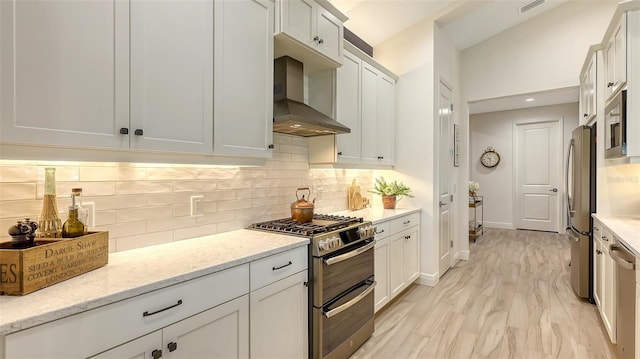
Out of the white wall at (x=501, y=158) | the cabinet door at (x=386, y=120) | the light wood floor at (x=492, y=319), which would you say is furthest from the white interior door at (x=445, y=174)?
the white wall at (x=501, y=158)

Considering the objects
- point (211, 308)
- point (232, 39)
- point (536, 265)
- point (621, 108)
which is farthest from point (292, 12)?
point (536, 265)

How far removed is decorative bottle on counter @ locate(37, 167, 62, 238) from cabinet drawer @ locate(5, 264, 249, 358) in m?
0.44

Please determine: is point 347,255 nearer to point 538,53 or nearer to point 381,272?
point 381,272

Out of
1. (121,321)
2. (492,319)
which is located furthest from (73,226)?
(492,319)

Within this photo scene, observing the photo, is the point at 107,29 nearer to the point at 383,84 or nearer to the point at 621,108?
the point at 383,84

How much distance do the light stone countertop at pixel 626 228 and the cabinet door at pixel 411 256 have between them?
5.20ft

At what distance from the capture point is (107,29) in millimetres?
1318

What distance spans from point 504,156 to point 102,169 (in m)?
7.69

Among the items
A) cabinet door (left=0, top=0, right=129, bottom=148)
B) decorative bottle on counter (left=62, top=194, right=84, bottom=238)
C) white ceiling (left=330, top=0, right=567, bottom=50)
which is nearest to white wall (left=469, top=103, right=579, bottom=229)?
white ceiling (left=330, top=0, right=567, bottom=50)

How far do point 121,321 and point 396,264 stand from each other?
8.20 feet

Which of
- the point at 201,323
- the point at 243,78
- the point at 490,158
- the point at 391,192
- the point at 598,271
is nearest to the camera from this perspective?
the point at 201,323

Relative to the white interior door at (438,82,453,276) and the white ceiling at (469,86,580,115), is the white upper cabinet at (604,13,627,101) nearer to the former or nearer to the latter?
the white interior door at (438,82,453,276)

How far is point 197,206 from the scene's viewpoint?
197 centimetres

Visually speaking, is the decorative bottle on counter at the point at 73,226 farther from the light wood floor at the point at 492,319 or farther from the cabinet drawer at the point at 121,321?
the light wood floor at the point at 492,319
